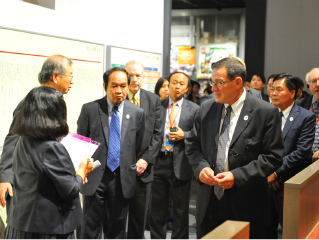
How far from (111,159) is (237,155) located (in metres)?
1.21

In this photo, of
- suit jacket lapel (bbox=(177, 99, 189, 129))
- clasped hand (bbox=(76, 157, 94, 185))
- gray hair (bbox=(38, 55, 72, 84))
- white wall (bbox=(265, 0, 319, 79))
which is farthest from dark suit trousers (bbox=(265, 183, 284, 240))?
white wall (bbox=(265, 0, 319, 79))

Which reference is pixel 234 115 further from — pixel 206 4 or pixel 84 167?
pixel 206 4

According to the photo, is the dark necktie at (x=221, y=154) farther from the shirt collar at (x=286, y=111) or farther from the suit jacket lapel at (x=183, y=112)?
the suit jacket lapel at (x=183, y=112)

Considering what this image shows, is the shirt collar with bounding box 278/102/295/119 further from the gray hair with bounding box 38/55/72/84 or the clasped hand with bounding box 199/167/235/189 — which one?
the gray hair with bounding box 38/55/72/84

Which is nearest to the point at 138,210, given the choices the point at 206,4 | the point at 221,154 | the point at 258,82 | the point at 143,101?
the point at 143,101

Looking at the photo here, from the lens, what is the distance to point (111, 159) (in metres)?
3.93

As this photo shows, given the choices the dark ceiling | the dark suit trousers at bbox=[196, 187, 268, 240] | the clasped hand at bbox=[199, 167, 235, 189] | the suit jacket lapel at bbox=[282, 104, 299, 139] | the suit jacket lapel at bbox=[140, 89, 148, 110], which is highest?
the dark ceiling

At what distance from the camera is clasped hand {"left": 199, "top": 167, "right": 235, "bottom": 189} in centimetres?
315

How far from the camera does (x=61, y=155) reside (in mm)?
2611

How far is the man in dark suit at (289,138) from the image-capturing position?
433cm

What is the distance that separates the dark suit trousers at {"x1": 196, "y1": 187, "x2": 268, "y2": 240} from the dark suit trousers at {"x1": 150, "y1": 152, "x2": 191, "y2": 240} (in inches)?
62.7

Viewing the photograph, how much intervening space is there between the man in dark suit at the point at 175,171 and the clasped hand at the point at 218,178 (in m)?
1.57

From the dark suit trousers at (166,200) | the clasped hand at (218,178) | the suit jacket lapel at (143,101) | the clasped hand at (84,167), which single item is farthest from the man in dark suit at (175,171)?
the clasped hand at (84,167)

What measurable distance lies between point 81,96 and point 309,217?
2679mm
